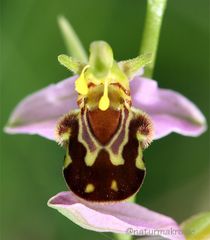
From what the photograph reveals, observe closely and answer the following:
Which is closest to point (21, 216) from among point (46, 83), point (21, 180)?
point (21, 180)

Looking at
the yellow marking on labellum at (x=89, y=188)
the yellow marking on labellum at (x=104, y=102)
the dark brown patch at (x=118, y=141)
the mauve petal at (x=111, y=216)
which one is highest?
the yellow marking on labellum at (x=104, y=102)

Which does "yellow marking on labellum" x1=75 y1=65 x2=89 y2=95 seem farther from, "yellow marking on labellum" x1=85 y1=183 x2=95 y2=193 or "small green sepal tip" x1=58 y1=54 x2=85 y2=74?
"yellow marking on labellum" x1=85 y1=183 x2=95 y2=193

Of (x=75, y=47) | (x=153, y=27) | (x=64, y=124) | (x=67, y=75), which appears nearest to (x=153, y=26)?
(x=153, y=27)

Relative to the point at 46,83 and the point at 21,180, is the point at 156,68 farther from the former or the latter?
the point at 21,180

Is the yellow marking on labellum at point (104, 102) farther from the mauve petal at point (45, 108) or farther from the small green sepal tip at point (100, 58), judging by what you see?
the mauve petal at point (45, 108)

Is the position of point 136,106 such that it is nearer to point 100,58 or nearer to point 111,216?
point 100,58

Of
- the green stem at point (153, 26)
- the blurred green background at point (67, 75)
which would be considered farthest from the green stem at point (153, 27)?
the blurred green background at point (67, 75)
